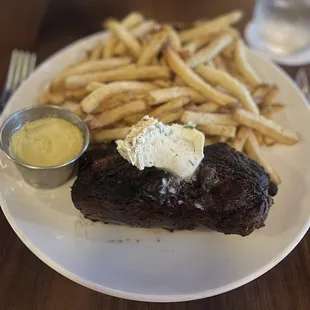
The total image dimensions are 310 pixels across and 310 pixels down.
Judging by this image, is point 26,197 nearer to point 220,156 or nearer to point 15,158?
point 15,158

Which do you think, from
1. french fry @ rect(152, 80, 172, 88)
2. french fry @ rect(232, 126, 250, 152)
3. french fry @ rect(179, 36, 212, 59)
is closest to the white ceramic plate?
french fry @ rect(232, 126, 250, 152)

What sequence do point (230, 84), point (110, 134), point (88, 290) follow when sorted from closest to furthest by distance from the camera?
point (88, 290), point (110, 134), point (230, 84)

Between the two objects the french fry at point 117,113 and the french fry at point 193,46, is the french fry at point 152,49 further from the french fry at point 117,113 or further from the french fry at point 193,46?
the french fry at point 117,113

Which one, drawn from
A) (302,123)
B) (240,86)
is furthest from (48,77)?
(302,123)

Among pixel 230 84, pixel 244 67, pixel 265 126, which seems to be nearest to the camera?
pixel 265 126

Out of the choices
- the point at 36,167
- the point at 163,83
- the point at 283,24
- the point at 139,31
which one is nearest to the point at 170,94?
the point at 163,83

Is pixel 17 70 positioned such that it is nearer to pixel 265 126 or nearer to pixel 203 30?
pixel 203 30

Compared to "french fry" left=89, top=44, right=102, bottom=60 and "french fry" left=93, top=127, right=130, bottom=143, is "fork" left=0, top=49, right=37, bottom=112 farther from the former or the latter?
"french fry" left=93, top=127, right=130, bottom=143
